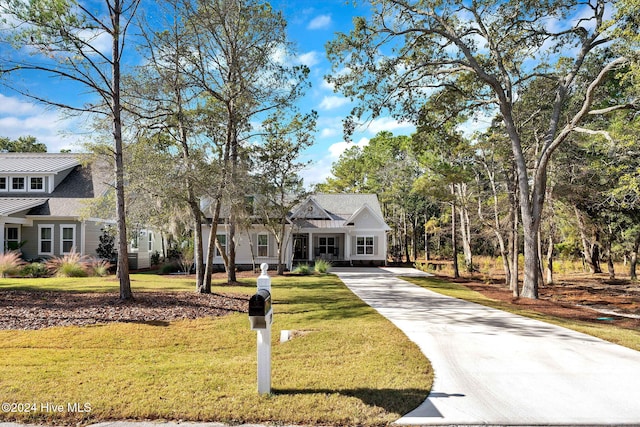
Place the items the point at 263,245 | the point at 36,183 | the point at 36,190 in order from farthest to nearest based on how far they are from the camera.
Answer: the point at 263,245, the point at 36,183, the point at 36,190

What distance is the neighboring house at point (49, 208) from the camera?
2162cm

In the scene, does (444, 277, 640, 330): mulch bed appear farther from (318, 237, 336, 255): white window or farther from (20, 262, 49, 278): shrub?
(20, 262, 49, 278): shrub

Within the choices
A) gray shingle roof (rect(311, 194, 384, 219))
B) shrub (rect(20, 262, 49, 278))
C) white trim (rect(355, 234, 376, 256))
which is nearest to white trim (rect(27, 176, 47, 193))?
shrub (rect(20, 262, 49, 278))

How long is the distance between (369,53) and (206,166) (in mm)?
6216

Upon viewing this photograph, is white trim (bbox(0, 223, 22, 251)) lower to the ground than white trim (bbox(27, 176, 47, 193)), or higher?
lower

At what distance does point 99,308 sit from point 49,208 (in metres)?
16.9

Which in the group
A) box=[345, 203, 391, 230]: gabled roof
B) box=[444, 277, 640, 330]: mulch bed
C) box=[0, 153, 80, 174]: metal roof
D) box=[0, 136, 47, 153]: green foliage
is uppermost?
box=[0, 136, 47, 153]: green foliage

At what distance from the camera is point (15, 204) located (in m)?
21.7

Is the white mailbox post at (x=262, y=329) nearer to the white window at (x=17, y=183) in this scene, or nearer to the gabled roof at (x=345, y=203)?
the gabled roof at (x=345, y=203)

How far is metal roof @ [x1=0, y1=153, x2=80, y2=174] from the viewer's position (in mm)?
23938

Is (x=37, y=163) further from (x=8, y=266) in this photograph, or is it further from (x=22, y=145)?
(x=22, y=145)

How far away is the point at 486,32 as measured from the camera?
1360 centimetres

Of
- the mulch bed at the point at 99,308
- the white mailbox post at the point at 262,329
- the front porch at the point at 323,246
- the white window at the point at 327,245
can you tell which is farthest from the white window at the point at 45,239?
the white mailbox post at the point at 262,329

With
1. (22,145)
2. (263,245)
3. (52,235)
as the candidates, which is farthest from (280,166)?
(22,145)
